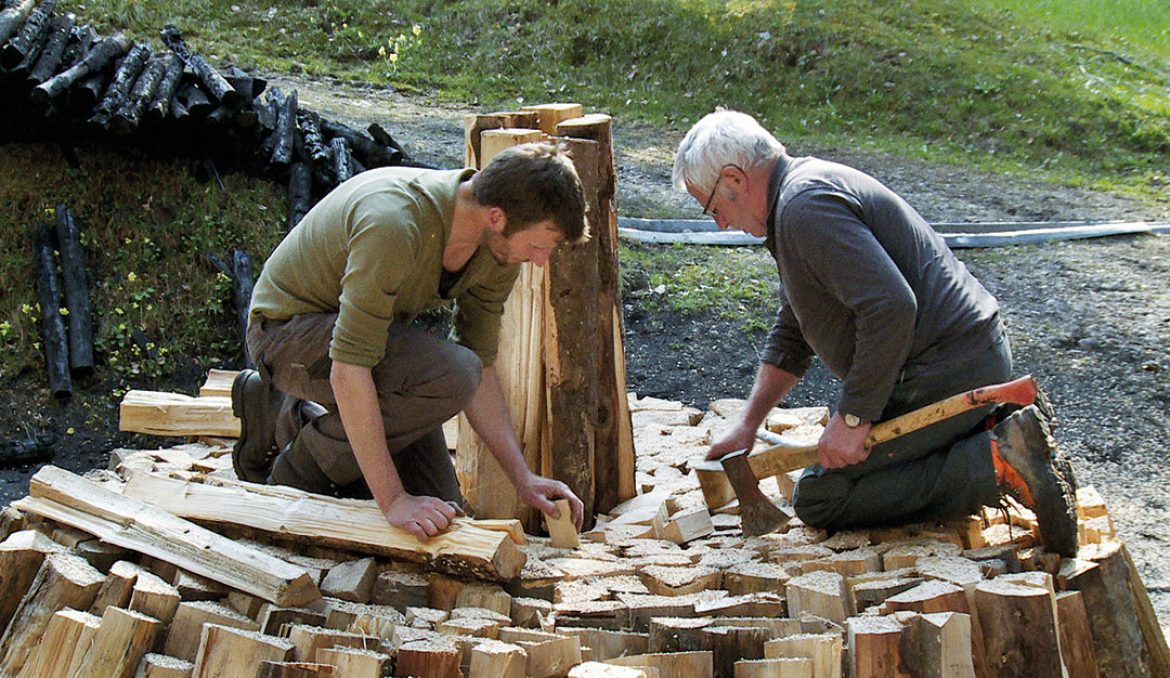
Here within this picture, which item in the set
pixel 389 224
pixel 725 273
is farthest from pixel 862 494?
pixel 725 273

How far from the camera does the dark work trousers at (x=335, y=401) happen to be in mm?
3309

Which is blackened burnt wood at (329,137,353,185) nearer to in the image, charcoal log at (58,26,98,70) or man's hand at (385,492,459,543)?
charcoal log at (58,26,98,70)

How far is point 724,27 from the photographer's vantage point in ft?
42.4

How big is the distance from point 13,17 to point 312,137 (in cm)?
183

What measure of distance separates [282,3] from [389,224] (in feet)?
37.0

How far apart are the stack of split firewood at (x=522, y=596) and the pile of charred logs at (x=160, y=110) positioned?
3.53 meters

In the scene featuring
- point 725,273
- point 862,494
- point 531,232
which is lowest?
point 725,273

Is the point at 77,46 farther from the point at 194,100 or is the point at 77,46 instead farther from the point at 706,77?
the point at 706,77

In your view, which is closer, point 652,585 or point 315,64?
point 652,585

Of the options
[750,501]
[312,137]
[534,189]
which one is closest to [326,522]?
[534,189]

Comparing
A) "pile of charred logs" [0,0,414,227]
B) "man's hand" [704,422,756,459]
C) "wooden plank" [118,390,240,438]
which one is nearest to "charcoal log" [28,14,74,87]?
"pile of charred logs" [0,0,414,227]

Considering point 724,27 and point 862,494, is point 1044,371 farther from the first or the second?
point 724,27

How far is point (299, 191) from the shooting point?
6.75 meters

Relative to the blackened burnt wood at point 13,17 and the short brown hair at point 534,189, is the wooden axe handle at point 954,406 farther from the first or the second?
the blackened burnt wood at point 13,17
